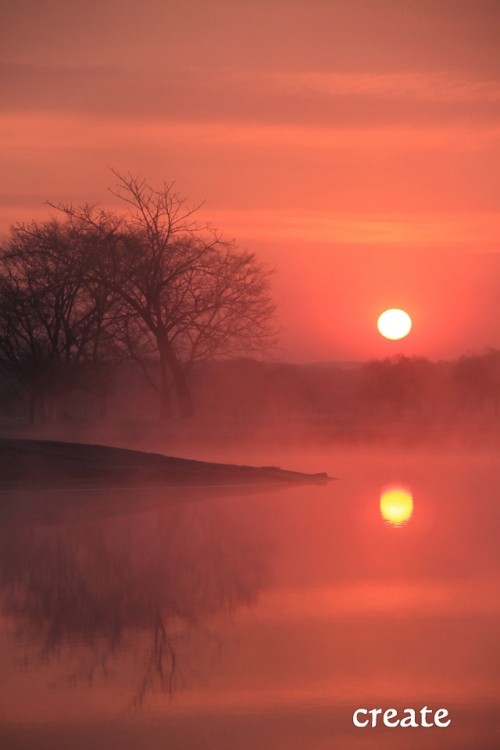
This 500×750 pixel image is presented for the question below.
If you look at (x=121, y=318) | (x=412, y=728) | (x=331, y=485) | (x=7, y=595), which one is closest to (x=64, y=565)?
(x=7, y=595)

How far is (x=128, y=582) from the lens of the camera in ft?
33.3

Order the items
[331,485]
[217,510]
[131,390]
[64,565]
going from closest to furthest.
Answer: [64,565], [217,510], [331,485], [131,390]

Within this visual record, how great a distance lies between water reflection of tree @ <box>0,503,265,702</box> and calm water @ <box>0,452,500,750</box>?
24mm

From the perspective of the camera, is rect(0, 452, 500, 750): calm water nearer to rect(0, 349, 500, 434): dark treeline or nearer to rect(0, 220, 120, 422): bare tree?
rect(0, 220, 120, 422): bare tree

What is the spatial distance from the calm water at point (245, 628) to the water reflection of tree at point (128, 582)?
2cm

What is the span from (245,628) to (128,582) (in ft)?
7.16

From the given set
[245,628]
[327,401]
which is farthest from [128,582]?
[327,401]

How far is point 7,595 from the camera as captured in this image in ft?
31.1

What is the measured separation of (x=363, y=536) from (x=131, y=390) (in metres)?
56.5

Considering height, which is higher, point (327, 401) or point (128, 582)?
point (327, 401)

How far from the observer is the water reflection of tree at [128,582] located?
308 inches

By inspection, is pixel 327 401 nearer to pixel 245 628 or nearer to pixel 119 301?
pixel 119 301

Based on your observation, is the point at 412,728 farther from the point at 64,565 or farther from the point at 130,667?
the point at 64,565

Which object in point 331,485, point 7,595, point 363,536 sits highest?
point 331,485
